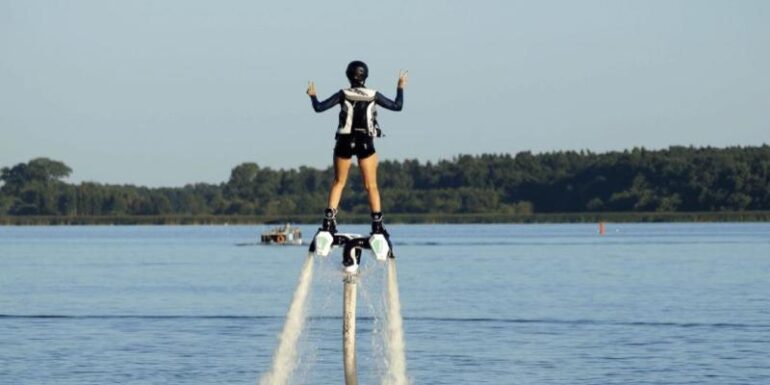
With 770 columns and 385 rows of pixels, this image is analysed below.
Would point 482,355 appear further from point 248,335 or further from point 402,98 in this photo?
point 402,98

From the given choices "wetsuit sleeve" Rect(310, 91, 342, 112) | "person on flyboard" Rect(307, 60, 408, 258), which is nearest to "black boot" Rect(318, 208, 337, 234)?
"person on flyboard" Rect(307, 60, 408, 258)

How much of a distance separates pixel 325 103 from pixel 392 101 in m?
1.05

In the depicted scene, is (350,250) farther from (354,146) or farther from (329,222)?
(354,146)

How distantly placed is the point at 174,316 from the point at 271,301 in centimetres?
1280

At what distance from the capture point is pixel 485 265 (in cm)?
14562

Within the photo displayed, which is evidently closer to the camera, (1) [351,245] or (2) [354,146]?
(2) [354,146]

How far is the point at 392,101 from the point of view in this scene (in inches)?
1069

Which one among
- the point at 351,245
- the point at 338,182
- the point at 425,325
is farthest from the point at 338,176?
the point at 425,325

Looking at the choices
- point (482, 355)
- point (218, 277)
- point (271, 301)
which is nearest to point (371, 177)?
point (482, 355)

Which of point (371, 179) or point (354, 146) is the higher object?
point (354, 146)

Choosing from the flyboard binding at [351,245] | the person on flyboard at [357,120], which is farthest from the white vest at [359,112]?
the flyboard binding at [351,245]

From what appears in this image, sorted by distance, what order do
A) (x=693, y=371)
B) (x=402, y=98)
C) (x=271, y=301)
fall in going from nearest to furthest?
1. (x=402, y=98)
2. (x=693, y=371)
3. (x=271, y=301)

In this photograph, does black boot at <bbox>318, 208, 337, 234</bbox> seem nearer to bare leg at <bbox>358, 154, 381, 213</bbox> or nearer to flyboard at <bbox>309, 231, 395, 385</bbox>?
flyboard at <bbox>309, 231, 395, 385</bbox>

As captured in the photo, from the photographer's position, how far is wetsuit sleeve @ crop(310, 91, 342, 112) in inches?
1062
